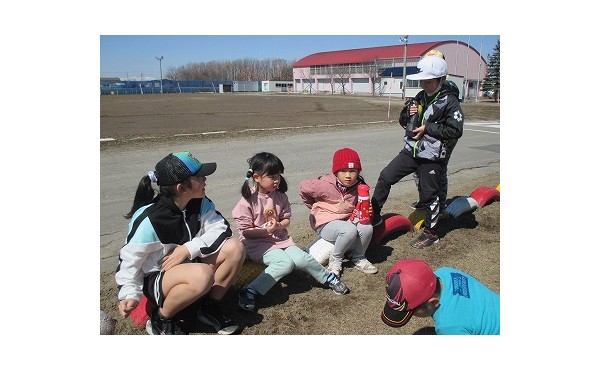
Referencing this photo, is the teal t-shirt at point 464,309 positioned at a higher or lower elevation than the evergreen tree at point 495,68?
lower

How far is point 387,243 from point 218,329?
196cm

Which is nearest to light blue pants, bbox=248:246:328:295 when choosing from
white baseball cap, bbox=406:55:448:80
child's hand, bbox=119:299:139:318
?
child's hand, bbox=119:299:139:318

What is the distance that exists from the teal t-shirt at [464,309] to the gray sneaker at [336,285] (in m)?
0.95

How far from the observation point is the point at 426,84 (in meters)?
3.78

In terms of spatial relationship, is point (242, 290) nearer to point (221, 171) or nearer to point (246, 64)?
point (246, 64)

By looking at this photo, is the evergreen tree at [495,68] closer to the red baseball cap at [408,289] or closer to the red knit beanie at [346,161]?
the red knit beanie at [346,161]

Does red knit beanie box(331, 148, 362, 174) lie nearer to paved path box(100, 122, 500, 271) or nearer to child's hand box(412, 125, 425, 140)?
child's hand box(412, 125, 425, 140)

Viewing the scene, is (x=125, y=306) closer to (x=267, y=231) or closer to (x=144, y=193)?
(x=144, y=193)

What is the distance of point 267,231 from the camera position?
120 inches

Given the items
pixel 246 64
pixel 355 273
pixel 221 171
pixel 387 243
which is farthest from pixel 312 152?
pixel 355 273

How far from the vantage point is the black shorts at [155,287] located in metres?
2.50

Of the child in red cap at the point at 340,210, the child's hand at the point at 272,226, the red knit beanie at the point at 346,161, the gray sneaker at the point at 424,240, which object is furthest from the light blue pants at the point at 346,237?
the gray sneaker at the point at 424,240

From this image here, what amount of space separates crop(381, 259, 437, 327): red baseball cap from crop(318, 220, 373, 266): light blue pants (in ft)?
3.78

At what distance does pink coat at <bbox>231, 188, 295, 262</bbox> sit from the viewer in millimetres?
3033
